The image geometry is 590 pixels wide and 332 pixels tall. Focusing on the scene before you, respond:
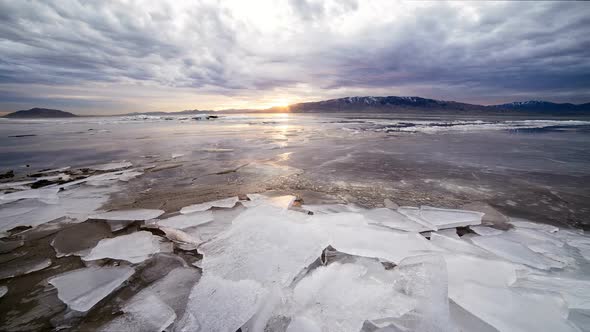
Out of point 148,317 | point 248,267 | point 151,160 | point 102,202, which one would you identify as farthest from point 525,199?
point 151,160

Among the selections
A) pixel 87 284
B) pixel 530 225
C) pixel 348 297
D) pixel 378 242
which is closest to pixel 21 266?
pixel 87 284

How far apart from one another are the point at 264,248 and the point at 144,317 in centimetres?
94

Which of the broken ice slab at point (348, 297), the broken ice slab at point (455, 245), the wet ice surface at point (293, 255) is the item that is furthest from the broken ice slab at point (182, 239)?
the broken ice slab at point (455, 245)

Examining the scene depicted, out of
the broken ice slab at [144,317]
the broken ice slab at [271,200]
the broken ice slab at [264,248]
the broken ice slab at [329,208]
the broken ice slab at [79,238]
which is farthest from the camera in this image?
the broken ice slab at [271,200]

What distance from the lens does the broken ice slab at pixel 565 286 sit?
1.65 meters

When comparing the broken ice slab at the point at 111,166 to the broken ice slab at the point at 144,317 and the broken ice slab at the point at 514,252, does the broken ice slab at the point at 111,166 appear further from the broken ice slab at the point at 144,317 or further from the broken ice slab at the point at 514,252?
the broken ice slab at the point at 514,252

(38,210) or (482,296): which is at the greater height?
(38,210)

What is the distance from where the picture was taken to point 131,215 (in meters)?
2.79

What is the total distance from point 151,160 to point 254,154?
261 cm

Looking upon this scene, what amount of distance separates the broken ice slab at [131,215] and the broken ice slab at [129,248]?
0.41 metres

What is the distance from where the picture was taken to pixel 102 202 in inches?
128

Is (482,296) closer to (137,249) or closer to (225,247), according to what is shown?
(225,247)

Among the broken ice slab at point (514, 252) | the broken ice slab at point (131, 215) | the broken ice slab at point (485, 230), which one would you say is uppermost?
the broken ice slab at point (131, 215)

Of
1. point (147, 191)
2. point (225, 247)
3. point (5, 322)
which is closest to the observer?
point (5, 322)
